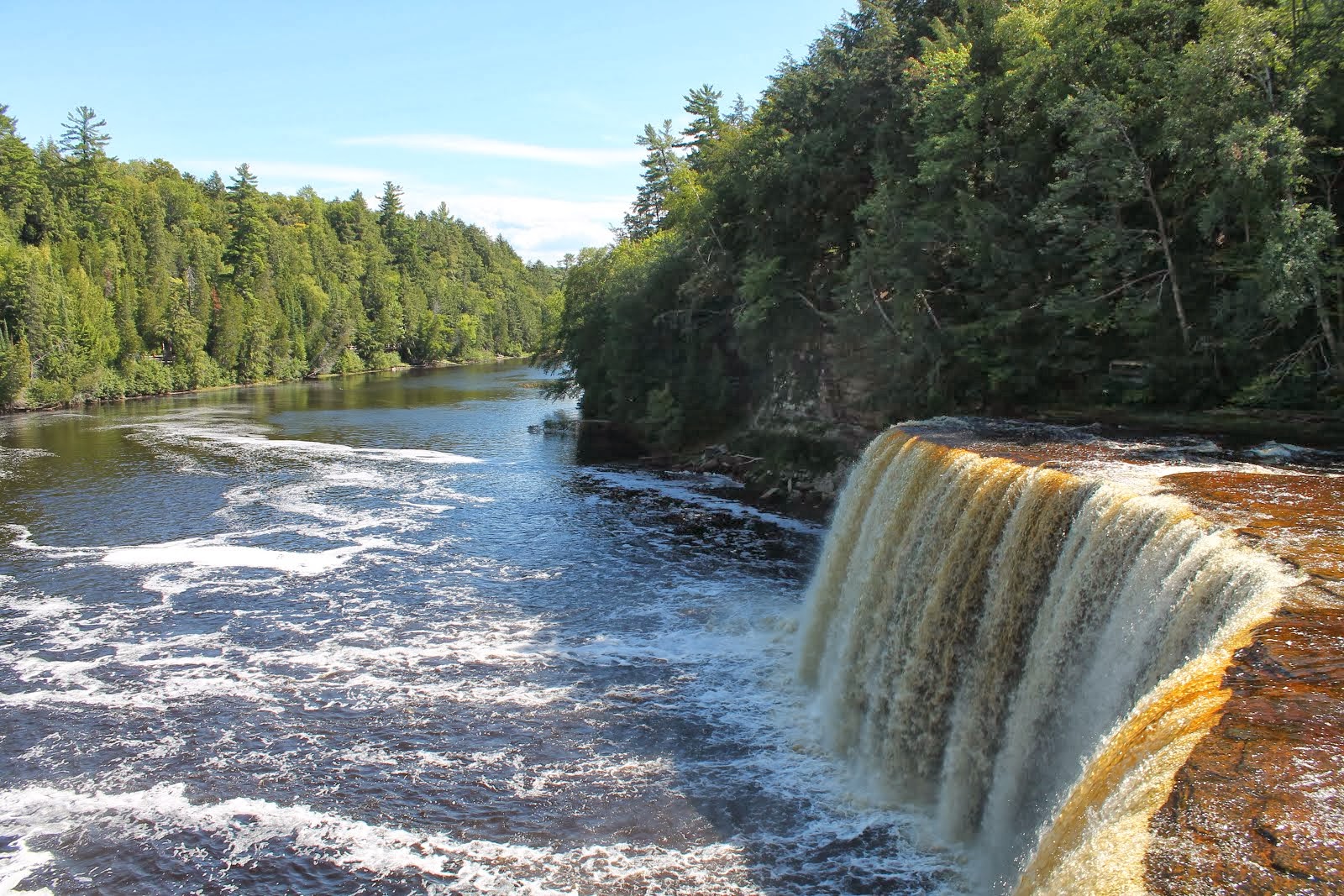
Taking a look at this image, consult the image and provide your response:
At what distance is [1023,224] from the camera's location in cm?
2078

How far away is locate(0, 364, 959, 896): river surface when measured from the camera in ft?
34.2

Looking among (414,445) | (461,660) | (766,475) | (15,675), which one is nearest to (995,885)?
(461,660)

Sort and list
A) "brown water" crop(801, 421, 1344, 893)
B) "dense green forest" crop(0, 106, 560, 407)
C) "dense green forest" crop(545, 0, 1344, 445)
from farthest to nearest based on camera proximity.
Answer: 1. "dense green forest" crop(0, 106, 560, 407)
2. "dense green forest" crop(545, 0, 1344, 445)
3. "brown water" crop(801, 421, 1344, 893)

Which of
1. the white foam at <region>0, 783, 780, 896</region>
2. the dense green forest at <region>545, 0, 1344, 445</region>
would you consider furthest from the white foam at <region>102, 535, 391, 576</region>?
the dense green forest at <region>545, 0, 1344, 445</region>

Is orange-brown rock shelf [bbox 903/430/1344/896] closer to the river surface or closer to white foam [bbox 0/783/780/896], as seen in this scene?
the river surface

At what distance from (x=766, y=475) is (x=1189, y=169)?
1678 cm

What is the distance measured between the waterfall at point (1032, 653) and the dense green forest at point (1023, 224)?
6917 millimetres

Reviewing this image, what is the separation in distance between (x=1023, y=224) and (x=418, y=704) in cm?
1647

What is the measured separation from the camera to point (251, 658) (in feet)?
53.9

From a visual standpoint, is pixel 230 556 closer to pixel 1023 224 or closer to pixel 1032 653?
pixel 1032 653

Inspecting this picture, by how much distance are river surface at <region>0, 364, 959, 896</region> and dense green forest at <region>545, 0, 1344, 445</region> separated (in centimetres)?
687

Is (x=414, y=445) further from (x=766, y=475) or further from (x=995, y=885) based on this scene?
(x=995, y=885)

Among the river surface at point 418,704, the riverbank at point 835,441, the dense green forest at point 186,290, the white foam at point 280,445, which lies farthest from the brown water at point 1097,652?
the dense green forest at point 186,290

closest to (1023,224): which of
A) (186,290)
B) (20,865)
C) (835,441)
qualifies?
(835,441)
